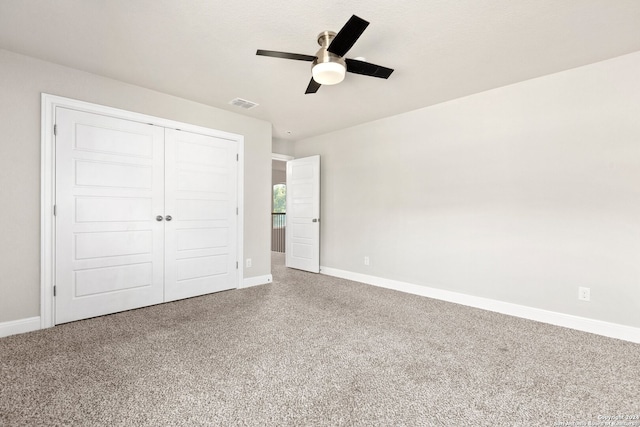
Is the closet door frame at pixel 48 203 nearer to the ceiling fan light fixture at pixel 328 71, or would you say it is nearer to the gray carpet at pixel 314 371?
the gray carpet at pixel 314 371

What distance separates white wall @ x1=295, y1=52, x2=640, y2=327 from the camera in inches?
102

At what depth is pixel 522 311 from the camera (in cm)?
304

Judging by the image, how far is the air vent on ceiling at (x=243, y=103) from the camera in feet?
11.7

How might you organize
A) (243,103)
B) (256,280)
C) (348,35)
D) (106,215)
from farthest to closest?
(256,280) → (243,103) → (106,215) → (348,35)

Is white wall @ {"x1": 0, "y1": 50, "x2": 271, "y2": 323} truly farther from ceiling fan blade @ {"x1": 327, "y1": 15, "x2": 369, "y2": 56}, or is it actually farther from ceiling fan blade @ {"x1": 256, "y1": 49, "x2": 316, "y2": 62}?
ceiling fan blade @ {"x1": 327, "y1": 15, "x2": 369, "y2": 56}

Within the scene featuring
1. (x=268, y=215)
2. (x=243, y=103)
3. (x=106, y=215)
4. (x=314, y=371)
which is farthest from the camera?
(x=268, y=215)

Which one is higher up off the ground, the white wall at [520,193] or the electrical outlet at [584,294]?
the white wall at [520,193]

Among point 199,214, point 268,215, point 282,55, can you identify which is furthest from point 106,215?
point 282,55

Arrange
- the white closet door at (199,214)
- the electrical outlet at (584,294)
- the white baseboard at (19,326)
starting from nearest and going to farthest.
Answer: the white baseboard at (19,326) < the electrical outlet at (584,294) < the white closet door at (199,214)

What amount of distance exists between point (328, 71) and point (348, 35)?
32 centimetres

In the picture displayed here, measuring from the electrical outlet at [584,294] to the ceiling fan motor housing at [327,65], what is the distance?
9.79 feet

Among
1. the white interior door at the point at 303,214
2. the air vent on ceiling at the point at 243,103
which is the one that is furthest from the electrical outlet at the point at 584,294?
the air vent on ceiling at the point at 243,103

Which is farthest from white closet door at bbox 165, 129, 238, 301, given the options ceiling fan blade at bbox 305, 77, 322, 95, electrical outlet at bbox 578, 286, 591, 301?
electrical outlet at bbox 578, 286, 591, 301

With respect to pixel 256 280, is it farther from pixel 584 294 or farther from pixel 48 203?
pixel 584 294
